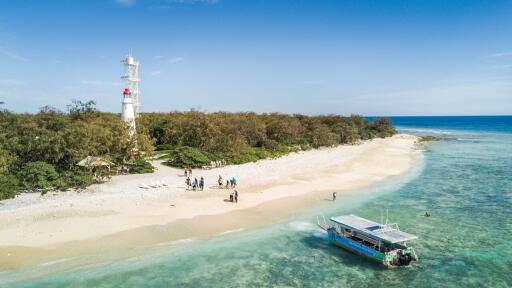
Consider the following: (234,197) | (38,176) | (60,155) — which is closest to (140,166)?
(60,155)

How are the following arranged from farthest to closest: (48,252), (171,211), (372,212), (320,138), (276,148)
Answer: (320,138)
(276,148)
(372,212)
(171,211)
(48,252)

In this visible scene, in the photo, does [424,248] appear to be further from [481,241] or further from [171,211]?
[171,211]

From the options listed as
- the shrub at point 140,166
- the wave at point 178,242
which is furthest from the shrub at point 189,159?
the wave at point 178,242

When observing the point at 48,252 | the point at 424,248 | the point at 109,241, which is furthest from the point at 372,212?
the point at 48,252

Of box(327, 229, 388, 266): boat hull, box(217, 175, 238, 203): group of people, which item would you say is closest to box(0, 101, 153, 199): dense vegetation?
box(217, 175, 238, 203): group of people

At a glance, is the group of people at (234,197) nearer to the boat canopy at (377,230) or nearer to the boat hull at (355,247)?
the boat hull at (355,247)

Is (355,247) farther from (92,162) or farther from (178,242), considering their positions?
(92,162)
